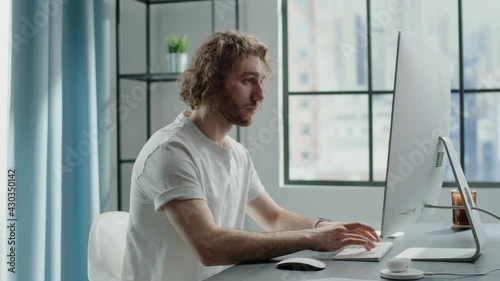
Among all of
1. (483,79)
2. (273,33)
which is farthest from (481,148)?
(273,33)

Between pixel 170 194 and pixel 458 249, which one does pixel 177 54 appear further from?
pixel 458 249

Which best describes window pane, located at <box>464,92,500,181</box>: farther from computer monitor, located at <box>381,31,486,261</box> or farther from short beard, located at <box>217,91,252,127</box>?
short beard, located at <box>217,91,252,127</box>

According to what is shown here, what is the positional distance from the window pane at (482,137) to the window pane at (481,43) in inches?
3.6

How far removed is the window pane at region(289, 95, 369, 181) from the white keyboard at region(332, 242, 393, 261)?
2087 millimetres

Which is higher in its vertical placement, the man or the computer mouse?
the man

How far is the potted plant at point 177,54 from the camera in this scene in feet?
12.2

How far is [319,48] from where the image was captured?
13.2 ft

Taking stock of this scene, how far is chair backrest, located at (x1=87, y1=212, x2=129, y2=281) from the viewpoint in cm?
204

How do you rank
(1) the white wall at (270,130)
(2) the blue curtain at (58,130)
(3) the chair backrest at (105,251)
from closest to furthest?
(3) the chair backrest at (105,251) < (2) the blue curtain at (58,130) < (1) the white wall at (270,130)

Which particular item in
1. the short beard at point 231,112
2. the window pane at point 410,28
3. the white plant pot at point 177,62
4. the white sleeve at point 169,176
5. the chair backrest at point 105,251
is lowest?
the chair backrest at point 105,251

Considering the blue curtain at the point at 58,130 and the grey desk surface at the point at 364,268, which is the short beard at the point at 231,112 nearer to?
the grey desk surface at the point at 364,268

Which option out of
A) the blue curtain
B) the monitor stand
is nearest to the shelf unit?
the blue curtain

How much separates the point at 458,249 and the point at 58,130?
1.92m

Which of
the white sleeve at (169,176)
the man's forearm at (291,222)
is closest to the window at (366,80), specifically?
the man's forearm at (291,222)
